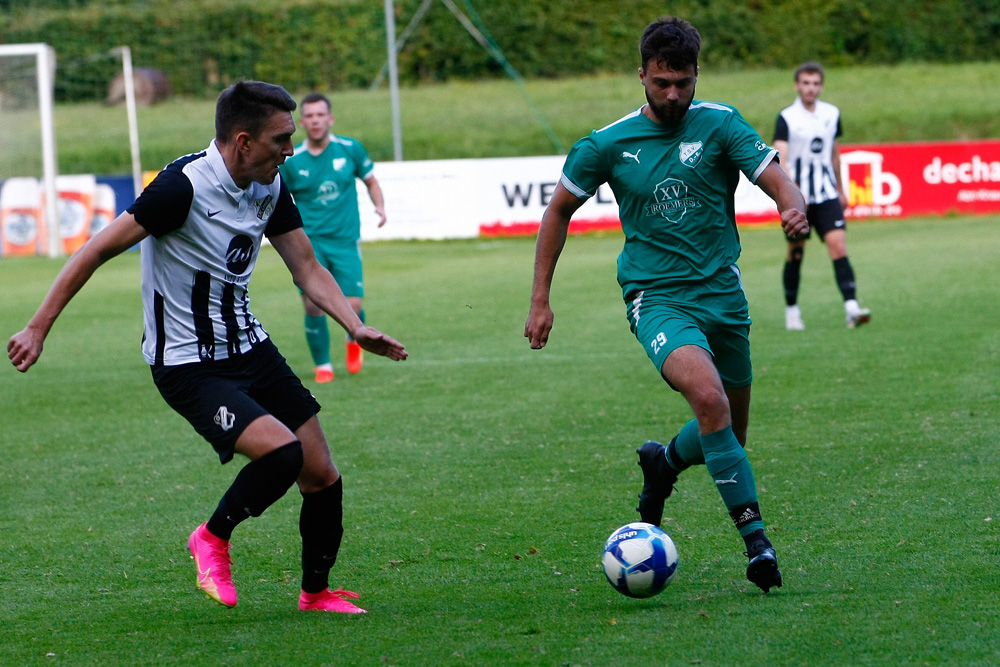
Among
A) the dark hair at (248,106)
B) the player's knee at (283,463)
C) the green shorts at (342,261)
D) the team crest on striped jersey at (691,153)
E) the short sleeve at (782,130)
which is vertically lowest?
the green shorts at (342,261)

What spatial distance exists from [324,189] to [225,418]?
6182mm

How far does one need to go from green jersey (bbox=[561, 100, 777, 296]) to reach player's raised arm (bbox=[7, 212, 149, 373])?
5.51ft

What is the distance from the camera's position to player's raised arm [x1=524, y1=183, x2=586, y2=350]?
487 centimetres

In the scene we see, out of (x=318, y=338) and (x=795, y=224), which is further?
(x=318, y=338)

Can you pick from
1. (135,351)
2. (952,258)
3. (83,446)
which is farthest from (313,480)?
(952,258)

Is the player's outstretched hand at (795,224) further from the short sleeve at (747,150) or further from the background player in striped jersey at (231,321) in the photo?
the background player in striped jersey at (231,321)

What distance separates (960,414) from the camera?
7.41 meters

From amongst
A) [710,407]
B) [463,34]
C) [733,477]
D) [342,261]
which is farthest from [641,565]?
[463,34]

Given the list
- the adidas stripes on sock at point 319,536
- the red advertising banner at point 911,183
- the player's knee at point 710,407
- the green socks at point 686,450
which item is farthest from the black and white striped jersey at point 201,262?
the red advertising banner at point 911,183

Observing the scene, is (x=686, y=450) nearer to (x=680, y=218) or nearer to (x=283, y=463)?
(x=680, y=218)

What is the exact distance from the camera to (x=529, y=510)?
5762 mm

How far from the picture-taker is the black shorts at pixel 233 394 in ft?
13.9

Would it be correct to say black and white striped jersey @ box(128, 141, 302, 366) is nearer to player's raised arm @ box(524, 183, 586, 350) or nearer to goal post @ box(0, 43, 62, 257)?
player's raised arm @ box(524, 183, 586, 350)

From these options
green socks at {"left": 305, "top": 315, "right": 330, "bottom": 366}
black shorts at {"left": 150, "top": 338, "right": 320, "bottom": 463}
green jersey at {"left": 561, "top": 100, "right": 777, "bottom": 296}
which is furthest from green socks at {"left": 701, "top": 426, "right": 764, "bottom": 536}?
green socks at {"left": 305, "top": 315, "right": 330, "bottom": 366}
